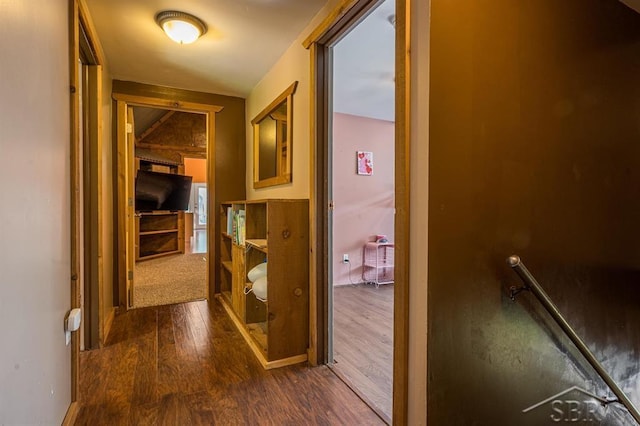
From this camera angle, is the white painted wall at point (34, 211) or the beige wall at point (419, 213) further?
the beige wall at point (419, 213)

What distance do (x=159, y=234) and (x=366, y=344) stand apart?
597 cm

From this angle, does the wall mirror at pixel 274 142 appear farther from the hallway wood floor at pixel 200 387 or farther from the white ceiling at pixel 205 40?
the hallway wood floor at pixel 200 387

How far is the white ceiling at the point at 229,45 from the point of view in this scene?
2.11m

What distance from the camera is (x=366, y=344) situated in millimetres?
2553

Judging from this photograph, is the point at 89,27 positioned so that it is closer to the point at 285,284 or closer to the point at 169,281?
the point at 285,284

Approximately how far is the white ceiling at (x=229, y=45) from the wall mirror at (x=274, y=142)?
16.5 inches

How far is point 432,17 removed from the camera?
1209 mm

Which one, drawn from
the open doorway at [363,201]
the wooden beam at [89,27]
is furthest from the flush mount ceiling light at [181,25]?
the open doorway at [363,201]

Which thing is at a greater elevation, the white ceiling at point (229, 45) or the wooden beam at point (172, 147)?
the wooden beam at point (172, 147)

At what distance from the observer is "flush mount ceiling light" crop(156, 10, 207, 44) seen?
215 cm

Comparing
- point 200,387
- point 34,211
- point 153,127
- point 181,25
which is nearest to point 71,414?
point 200,387

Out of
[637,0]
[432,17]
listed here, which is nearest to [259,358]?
[432,17]

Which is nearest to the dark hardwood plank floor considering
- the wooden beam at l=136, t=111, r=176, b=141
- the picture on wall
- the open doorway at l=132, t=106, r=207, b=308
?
the picture on wall

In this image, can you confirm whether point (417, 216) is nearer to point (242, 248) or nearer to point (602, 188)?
point (602, 188)
